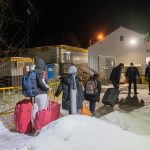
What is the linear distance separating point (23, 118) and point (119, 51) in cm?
2268

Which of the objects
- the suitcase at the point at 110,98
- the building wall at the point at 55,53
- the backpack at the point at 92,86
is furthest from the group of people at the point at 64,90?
the building wall at the point at 55,53

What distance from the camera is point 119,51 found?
1158 inches

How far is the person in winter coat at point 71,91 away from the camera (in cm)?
756

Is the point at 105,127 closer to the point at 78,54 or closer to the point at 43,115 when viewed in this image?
the point at 43,115

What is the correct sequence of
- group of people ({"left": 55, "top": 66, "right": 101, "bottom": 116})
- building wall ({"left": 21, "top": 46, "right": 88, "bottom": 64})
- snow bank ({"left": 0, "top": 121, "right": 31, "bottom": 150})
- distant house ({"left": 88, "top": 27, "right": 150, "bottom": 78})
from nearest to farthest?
snow bank ({"left": 0, "top": 121, "right": 31, "bottom": 150}), group of people ({"left": 55, "top": 66, "right": 101, "bottom": 116}), distant house ({"left": 88, "top": 27, "right": 150, "bottom": 78}), building wall ({"left": 21, "top": 46, "right": 88, "bottom": 64})

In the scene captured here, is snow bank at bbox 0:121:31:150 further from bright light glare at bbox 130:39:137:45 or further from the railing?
bright light glare at bbox 130:39:137:45

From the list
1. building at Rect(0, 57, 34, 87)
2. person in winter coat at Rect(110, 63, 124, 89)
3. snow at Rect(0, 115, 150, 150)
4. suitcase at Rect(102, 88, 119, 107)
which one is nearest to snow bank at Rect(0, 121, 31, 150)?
snow at Rect(0, 115, 150, 150)

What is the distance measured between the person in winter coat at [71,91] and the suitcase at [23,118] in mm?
933

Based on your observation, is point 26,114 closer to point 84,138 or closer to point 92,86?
point 92,86

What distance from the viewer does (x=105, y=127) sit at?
5.42m

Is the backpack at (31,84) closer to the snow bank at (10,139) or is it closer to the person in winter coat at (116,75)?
the snow bank at (10,139)

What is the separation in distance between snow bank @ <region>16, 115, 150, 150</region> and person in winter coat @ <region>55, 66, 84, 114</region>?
70.4 inches

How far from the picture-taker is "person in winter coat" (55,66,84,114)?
7562 millimetres

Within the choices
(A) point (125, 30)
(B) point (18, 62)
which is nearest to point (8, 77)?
(B) point (18, 62)
